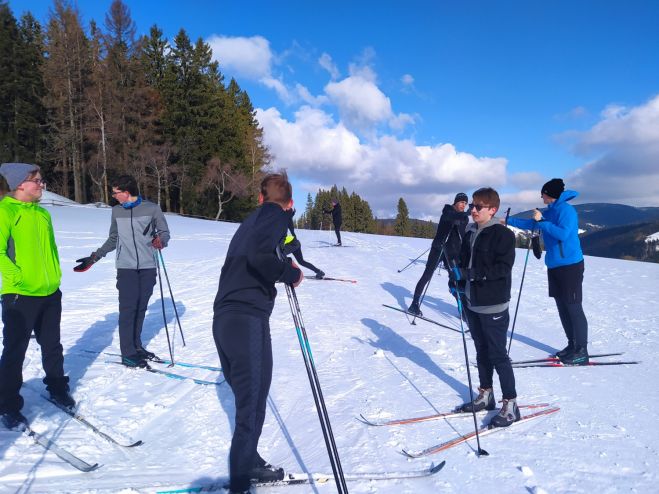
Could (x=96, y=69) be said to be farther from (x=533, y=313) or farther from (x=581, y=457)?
(x=581, y=457)

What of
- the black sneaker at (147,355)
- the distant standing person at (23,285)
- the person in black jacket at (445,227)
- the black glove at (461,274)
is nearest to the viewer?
the distant standing person at (23,285)

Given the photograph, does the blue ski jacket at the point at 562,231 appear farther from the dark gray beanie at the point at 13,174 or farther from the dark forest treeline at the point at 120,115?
the dark forest treeline at the point at 120,115

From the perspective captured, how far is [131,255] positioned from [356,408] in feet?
9.76

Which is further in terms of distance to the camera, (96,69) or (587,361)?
(96,69)

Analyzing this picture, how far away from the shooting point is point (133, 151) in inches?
1264

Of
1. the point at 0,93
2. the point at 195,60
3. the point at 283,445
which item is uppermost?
the point at 195,60

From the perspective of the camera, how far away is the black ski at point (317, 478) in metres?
2.55

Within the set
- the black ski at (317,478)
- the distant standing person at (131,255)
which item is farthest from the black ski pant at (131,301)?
the black ski at (317,478)

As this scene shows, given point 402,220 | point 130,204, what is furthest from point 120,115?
point 402,220

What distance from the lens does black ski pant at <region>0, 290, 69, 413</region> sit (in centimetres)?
318

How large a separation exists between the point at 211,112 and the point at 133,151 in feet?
29.6

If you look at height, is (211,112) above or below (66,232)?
above

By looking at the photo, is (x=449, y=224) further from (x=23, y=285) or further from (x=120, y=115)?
(x=120, y=115)

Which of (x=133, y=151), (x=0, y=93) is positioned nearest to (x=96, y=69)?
(x=133, y=151)
